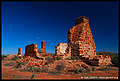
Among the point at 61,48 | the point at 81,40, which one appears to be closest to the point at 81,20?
the point at 81,40

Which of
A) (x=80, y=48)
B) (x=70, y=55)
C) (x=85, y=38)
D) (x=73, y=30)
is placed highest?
(x=73, y=30)

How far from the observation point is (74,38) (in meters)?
16.2

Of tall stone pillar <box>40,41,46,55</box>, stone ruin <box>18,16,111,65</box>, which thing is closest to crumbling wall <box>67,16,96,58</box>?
stone ruin <box>18,16,111,65</box>

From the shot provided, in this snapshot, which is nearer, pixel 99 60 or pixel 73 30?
pixel 99 60

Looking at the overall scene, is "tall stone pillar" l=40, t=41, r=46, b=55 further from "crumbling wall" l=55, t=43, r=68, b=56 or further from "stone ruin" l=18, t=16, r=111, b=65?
"crumbling wall" l=55, t=43, r=68, b=56

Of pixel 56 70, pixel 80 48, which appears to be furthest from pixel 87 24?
pixel 56 70

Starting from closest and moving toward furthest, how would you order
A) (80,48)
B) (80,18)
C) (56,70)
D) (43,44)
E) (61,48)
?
(56,70)
(80,48)
(61,48)
(80,18)
(43,44)

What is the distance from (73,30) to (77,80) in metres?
11.5

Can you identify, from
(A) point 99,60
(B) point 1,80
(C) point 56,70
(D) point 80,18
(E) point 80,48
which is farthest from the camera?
(D) point 80,18

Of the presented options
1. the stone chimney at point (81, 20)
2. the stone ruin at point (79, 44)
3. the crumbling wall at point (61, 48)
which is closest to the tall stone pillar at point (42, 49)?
the crumbling wall at point (61, 48)

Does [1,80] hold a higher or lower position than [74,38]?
lower

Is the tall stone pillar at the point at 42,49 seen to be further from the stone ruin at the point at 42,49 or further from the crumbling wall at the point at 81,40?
the crumbling wall at the point at 81,40

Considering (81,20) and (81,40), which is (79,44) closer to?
(81,40)

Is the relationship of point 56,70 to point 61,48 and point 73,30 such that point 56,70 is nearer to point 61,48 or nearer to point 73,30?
point 61,48
